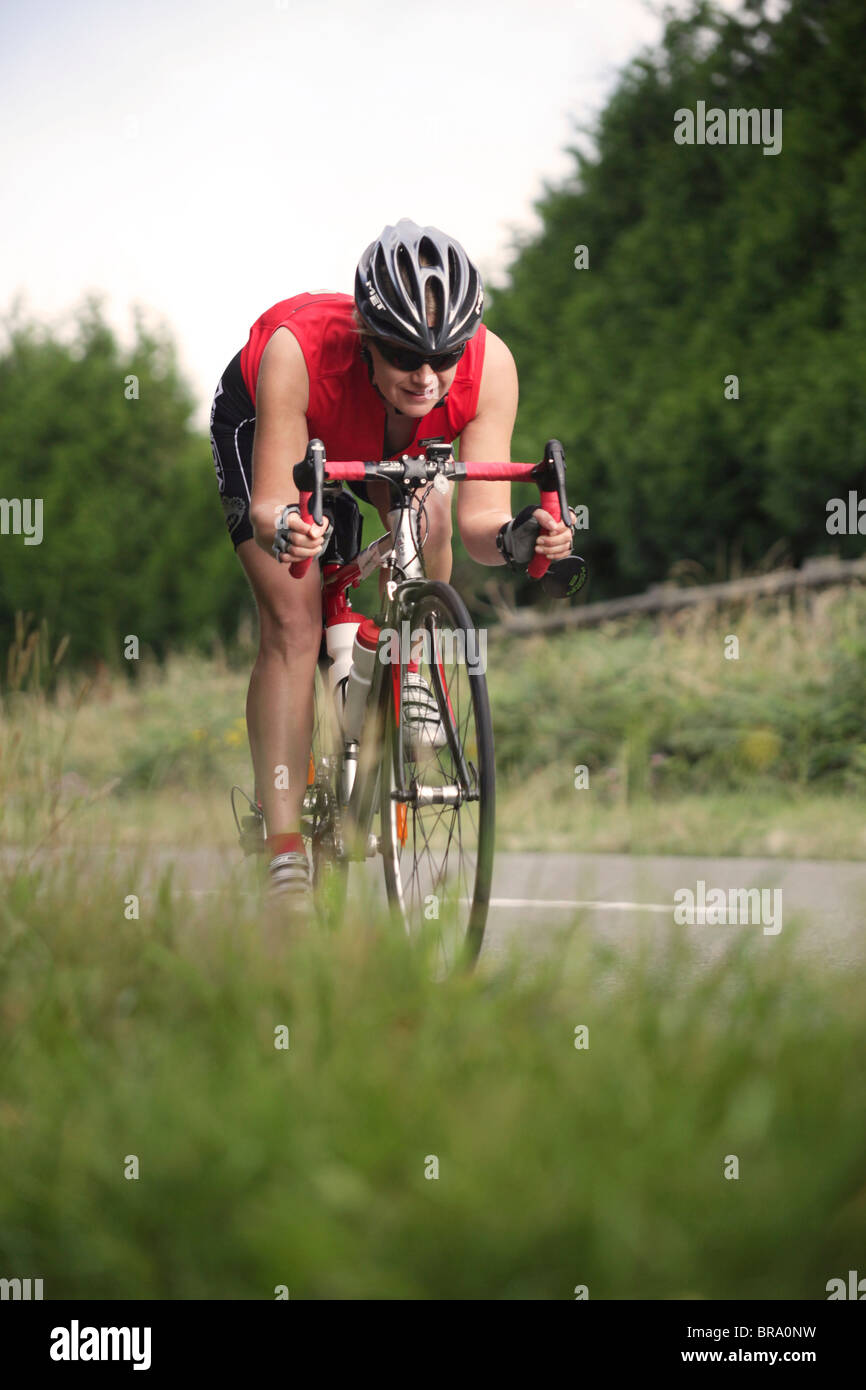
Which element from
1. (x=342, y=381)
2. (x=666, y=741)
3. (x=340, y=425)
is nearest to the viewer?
(x=342, y=381)

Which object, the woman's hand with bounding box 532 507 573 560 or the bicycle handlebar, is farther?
the woman's hand with bounding box 532 507 573 560

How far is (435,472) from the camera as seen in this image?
3900 millimetres

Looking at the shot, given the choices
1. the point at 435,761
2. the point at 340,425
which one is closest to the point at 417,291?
the point at 340,425

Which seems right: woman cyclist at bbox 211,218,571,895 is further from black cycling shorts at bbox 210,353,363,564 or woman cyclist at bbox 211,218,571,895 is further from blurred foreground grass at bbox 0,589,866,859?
blurred foreground grass at bbox 0,589,866,859

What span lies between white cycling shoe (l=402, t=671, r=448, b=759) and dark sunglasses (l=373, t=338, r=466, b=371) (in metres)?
0.79

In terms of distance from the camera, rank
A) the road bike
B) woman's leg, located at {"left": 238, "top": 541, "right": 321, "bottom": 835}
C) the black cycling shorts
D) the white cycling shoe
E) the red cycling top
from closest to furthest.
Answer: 1. the road bike
2. the white cycling shoe
3. the red cycling top
4. woman's leg, located at {"left": 238, "top": 541, "right": 321, "bottom": 835}
5. the black cycling shorts

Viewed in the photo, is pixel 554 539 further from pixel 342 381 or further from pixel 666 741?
pixel 666 741

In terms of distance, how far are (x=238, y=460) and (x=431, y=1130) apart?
8.86 ft

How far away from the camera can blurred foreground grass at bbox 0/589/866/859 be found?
7.97 m

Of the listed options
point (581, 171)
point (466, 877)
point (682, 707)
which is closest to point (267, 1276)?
point (466, 877)

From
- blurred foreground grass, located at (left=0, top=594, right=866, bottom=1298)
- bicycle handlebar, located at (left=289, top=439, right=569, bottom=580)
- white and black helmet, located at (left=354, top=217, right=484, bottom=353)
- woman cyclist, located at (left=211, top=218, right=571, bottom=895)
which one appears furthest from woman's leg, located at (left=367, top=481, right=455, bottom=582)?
blurred foreground grass, located at (left=0, top=594, right=866, bottom=1298)

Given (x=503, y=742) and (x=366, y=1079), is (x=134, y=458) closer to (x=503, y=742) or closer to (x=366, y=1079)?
(x=503, y=742)

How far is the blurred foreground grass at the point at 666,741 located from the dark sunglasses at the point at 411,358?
3237mm

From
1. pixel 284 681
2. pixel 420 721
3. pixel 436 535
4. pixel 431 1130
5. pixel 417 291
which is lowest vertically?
pixel 431 1130
